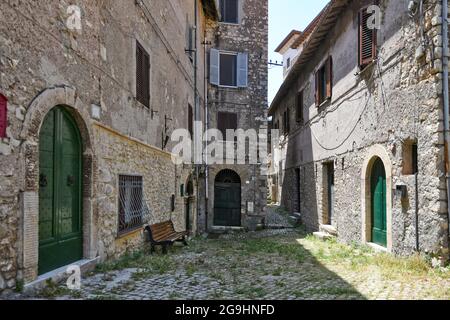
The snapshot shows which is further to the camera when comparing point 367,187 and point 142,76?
point 367,187

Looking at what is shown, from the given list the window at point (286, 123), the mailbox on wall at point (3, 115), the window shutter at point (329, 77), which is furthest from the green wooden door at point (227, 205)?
the mailbox on wall at point (3, 115)

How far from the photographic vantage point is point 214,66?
15.2 metres

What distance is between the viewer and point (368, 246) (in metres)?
8.05

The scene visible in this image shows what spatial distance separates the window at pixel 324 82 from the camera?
10.7 meters

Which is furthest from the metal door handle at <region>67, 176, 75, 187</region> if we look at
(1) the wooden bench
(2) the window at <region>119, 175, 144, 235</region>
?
(1) the wooden bench

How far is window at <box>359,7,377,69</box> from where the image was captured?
313 inches

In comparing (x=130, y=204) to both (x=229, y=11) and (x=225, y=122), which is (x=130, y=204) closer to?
(x=225, y=122)

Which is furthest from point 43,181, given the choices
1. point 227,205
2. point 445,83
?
point 227,205

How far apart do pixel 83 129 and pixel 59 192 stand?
0.97 m

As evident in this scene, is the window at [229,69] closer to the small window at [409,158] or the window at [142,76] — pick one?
the window at [142,76]

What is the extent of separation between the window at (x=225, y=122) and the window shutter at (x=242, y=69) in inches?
52.1

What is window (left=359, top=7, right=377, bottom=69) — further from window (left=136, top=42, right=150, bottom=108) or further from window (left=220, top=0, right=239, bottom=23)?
window (left=220, top=0, right=239, bottom=23)

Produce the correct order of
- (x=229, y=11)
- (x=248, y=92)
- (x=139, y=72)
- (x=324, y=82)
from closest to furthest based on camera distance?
1. (x=139, y=72)
2. (x=324, y=82)
3. (x=248, y=92)
4. (x=229, y=11)

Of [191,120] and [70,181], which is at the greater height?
[191,120]
